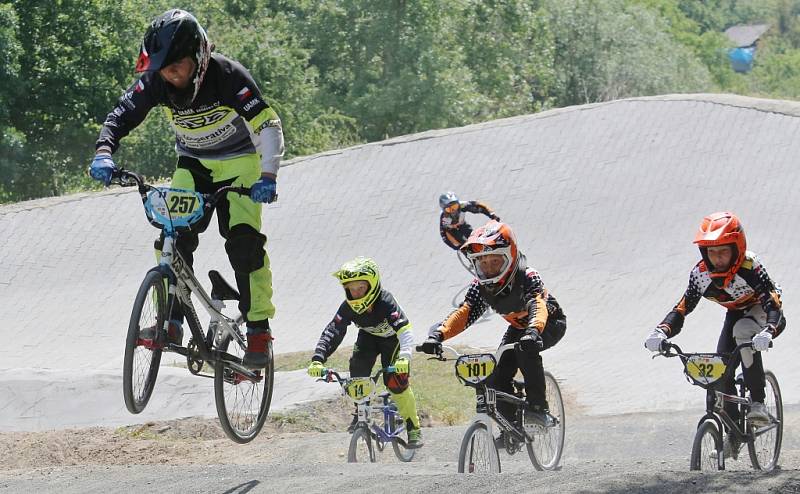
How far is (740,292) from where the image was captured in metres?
9.48

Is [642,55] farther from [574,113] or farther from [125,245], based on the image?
[125,245]

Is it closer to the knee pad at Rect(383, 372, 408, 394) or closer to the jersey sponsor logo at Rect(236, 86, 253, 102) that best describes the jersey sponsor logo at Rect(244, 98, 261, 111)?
the jersey sponsor logo at Rect(236, 86, 253, 102)

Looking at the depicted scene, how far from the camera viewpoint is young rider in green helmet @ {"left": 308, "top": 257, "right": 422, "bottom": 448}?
417 inches

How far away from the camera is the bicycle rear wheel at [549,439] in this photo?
9873 mm

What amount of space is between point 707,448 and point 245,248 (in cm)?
378

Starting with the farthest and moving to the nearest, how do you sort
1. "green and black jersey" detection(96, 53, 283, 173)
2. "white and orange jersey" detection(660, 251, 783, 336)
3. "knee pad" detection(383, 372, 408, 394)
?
"knee pad" detection(383, 372, 408, 394) → "white and orange jersey" detection(660, 251, 783, 336) → "green and black jersey" detection(96, 53, 283, 173)

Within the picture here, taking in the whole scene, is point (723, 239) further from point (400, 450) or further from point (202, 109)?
point (202, 109)

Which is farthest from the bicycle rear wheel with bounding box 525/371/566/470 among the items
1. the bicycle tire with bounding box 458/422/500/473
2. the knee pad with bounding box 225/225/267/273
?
the knee pad with bounding box 225/225/267/273

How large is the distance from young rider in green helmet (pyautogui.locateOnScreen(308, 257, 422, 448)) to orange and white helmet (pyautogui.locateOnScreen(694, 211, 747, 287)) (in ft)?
8.67

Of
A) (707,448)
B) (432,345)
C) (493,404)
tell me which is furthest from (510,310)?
(707,448)

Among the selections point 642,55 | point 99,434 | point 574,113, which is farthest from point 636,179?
point 642,55

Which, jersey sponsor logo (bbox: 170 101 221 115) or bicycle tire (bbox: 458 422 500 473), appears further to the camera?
bicycle tire (bbox: 458 422 500 473)

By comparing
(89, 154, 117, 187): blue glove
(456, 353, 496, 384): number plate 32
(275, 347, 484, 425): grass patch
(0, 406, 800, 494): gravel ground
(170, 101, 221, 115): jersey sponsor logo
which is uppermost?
(170, 101, 221, 115): jersey sponsor logo

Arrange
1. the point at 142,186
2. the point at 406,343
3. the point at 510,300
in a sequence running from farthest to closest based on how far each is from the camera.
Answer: the point at 406,343 → the point at 510,300 → the point at 142,186
